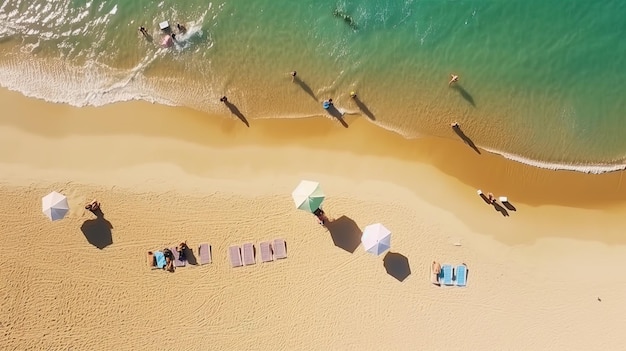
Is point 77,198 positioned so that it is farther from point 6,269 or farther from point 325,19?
point 325,19

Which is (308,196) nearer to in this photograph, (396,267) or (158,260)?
(396,267)

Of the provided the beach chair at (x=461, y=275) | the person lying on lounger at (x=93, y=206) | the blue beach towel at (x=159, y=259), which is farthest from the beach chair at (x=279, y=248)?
the person lying on lounger at (x=93, y=206)

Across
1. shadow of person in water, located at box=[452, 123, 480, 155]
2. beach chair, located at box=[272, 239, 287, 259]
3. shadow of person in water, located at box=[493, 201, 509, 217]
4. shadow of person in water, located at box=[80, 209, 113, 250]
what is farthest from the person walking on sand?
shadow of person in water, located at box=[80, 209, 113, 250]

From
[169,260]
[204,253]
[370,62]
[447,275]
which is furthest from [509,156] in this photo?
[169,260]

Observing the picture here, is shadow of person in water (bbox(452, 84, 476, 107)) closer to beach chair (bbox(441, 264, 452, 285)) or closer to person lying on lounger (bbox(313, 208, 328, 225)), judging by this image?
beach chair (bbox(441, 264, 452, 285))

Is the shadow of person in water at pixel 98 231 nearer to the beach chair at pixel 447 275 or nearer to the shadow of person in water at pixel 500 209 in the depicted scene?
the beach chair at pixel 447 275
